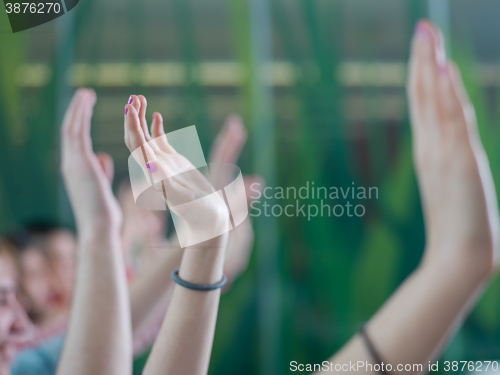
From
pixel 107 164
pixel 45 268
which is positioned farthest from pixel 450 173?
pixel 45 268

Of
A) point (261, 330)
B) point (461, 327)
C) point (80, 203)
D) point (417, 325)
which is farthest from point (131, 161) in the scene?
point (461, 327)

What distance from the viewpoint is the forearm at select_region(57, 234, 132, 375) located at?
0.51 m

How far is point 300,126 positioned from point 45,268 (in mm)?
787

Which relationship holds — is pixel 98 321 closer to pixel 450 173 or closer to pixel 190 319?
pixel 190 319

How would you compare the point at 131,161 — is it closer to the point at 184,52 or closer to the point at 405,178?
the point at 184,52

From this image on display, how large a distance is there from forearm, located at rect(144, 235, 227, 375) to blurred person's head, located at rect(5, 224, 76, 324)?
1.92 feet

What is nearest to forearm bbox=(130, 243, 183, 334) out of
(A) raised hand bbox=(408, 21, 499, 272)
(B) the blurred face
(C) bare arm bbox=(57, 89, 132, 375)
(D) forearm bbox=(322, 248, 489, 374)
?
(C) bare arm bbox=(57, 89, 132, 375)

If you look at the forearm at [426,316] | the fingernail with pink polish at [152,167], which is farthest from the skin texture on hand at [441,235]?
the fingernail with pink polish at [152,167]

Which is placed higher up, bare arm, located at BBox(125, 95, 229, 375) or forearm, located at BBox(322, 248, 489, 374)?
bare arm, located at BBox(125, 95, 229, 375)

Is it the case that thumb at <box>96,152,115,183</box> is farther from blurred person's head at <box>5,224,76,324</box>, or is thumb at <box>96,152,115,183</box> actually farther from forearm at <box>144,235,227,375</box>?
blurred person's head at <box>5,224,76,324</box>

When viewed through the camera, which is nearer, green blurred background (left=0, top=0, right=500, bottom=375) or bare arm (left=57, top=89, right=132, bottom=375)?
bare arm (left=57, top=89, right=132, bottom=375)

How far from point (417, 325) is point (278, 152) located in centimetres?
65

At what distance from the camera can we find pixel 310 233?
107 centimetres

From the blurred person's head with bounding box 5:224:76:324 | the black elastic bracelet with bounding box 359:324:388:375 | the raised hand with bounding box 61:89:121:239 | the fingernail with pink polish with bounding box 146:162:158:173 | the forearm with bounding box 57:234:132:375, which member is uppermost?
the fingernail with pink polish with bounding box 146:162:158:173
